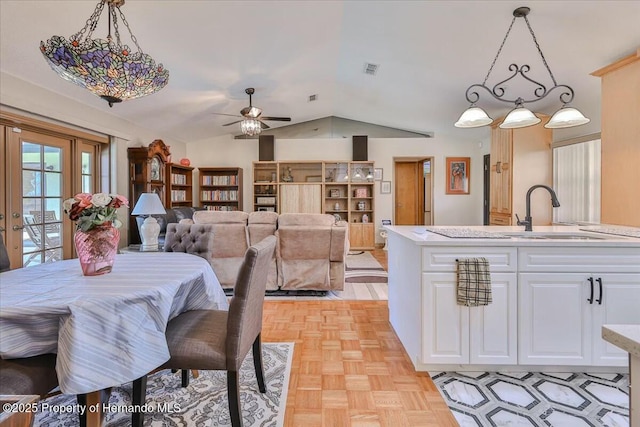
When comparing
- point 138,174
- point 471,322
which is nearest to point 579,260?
point 471,322

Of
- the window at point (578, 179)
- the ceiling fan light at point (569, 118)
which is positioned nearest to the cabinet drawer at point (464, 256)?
the ceiling fan light at point (569, 118)

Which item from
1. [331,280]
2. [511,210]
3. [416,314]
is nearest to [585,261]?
[416,314]

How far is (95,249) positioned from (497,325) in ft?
7.58

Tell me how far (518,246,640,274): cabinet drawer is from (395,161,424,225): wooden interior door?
221 inches

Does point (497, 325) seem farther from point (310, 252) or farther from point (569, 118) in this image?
point (310, 252)

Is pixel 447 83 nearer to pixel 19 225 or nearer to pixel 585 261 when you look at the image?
pixel 585 261

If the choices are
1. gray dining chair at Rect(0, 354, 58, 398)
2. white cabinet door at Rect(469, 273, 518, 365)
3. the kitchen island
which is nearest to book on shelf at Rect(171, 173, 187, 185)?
gray dining chair at Rect(0, 354, 58, 398)

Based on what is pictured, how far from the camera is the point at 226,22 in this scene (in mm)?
3061

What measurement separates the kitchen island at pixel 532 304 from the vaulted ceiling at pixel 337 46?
1912 millimetres

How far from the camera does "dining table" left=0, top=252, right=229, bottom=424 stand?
118 cm

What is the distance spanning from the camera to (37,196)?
352cm

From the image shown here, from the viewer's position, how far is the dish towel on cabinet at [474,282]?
1905 millimetres

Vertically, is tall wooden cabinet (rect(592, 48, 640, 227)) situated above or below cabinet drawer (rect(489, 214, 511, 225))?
above

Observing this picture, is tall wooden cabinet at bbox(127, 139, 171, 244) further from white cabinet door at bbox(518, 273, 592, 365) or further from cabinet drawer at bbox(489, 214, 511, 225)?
cabinet drawer at bbox(489, 214, 511, 225)
